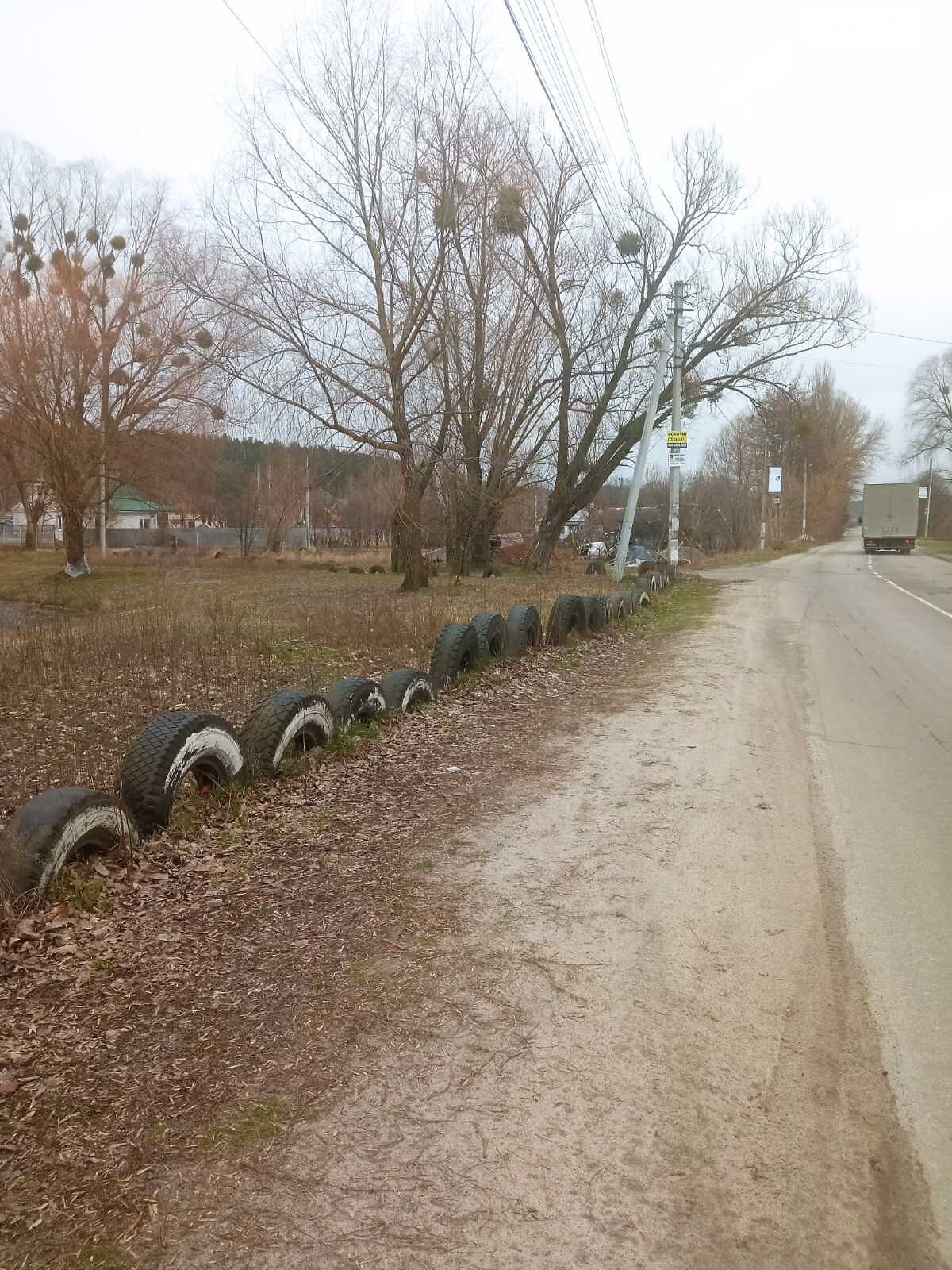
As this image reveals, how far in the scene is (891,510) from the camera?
51000mm

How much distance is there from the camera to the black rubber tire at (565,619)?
13.0 meters

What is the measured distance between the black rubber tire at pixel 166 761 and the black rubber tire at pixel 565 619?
25.5 ft

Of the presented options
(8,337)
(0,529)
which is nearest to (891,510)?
(8,337)

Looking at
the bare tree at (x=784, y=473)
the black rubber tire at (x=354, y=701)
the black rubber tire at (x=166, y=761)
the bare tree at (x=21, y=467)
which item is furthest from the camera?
the bare tree at (x=784, y=473)

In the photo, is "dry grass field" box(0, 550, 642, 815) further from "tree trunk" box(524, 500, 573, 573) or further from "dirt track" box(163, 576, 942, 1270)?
"tree trunk" box(524, 500, 573, 573)

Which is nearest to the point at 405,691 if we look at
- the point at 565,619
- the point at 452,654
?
the point at 452,654

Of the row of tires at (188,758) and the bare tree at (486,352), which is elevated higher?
the bare tree at (486,352)

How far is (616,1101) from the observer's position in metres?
2.86

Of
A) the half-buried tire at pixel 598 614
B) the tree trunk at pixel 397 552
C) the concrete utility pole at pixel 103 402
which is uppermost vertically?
the concrete utility pole at pixel 103 402

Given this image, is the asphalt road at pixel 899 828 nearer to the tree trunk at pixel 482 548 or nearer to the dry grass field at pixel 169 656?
the dry grass field at pixel 169 656

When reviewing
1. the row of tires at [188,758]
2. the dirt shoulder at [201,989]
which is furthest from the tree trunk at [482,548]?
the dirt shoulder at [201,989]

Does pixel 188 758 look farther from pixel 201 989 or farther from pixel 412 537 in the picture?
pixel 412 537

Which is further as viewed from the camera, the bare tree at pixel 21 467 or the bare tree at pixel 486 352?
the bare tree at pixel 21 467

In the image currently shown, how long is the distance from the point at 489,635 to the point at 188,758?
19.0 feet
